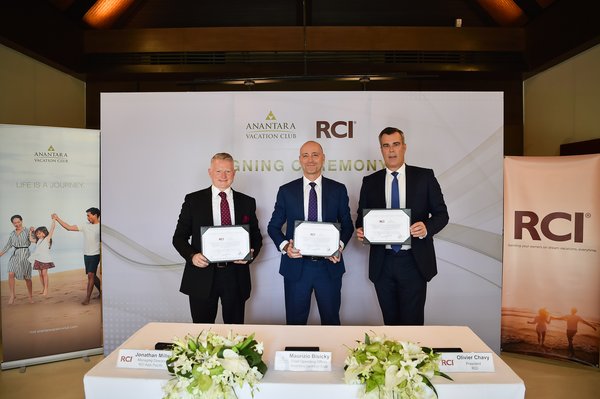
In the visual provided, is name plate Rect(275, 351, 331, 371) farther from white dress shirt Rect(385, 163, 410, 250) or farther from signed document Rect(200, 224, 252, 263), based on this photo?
white dress shirt Rect(385, 163, 410, 250)

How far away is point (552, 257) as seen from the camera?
4141 mm

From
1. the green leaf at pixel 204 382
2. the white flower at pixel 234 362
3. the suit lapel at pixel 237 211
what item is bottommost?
the green leaf at pixel 204 382

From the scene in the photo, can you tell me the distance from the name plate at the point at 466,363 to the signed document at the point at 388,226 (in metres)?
1.36

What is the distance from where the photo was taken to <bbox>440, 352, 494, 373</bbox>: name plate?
6.35 ft

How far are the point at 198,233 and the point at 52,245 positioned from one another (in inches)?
60.5

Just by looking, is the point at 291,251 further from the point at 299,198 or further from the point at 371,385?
the point at 371,385

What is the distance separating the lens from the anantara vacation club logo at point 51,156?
3.97 metres

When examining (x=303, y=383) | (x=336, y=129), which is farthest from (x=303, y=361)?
(x=336, y=129)

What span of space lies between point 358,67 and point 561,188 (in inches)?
150

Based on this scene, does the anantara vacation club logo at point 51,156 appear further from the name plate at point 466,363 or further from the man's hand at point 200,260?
the name plate at point 466,363

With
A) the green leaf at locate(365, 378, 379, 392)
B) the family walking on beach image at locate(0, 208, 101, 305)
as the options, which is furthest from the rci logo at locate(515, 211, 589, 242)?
the family walking on beach image at locate(0, 208, 101, 305)

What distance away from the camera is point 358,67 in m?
7.00

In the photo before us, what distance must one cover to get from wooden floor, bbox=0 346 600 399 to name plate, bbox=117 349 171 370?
1.79 m

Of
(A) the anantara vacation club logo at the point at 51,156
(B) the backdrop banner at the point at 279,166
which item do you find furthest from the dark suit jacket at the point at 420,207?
(A) the anantara vacation club logo at the point at 51,156
